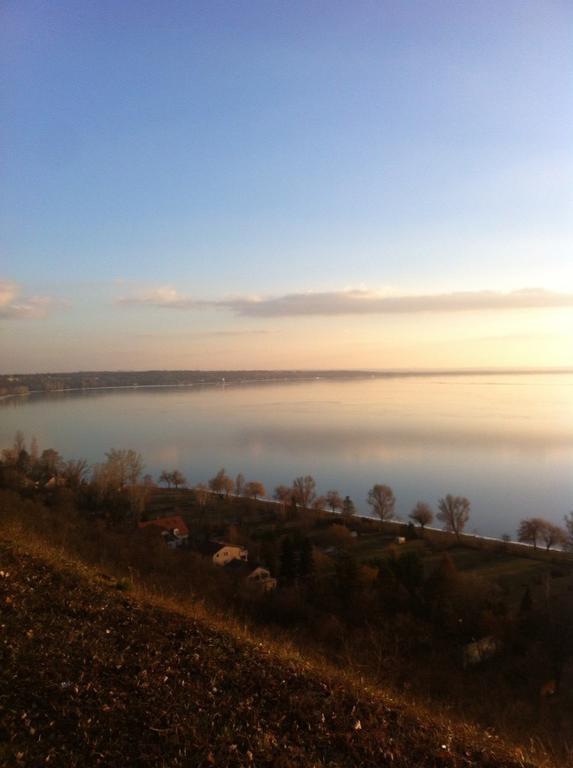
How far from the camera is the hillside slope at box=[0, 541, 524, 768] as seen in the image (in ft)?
5.54

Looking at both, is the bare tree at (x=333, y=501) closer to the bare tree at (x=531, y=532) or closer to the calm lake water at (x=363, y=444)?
the calm lake water at (x=363, y=444)

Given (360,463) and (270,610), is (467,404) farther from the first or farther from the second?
(270,610)

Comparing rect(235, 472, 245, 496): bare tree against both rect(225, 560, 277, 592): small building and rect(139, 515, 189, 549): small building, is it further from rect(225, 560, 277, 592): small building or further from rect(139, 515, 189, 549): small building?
rect(225, 560, 277, 592): small building

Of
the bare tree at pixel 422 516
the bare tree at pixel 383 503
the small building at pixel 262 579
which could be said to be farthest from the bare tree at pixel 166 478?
the small building at pixel 262 579

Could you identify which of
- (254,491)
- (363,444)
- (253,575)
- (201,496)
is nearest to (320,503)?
(254,491)

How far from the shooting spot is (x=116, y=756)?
1633 millimetres

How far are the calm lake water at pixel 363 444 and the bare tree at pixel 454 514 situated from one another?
41 cm

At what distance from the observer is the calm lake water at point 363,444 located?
16.8 m

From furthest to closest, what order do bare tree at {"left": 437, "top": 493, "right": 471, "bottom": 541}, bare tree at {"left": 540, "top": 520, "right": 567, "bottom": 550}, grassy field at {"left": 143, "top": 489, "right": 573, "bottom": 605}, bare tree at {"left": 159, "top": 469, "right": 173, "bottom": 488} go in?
bare tree at {"left": 159, "top": 469, "right": 173, "bottom": 488}
bare tree at {"left": 437, "top": 493, "right": 471, "bottom": 541}
bare tree at {"left": 540, "top": 520, "right": 567, "bottom": 550}
grassy field at {"left": 143, "top": 489, "right": 573, "bottom": 605}

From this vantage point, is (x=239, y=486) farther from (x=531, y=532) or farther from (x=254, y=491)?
(x=531, y=532)

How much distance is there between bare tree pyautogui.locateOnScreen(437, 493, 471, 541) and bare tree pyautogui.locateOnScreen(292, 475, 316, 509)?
3.63 m

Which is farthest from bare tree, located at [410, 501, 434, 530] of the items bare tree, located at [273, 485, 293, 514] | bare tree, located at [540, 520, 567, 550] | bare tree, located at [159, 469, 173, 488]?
bare tree, located at [159, 469, 173, 488]

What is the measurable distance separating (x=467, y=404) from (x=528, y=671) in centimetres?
3949

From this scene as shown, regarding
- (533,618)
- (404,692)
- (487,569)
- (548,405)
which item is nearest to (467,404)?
(548,405)
